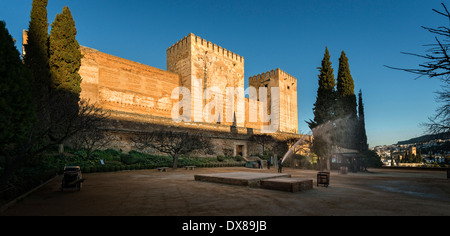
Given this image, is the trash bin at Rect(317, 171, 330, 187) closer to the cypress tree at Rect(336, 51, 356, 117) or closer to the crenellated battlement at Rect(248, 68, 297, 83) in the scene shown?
the cypress tree at Rect(336, 51, 356, 117)

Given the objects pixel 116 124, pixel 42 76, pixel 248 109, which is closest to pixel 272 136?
pixel 248 109

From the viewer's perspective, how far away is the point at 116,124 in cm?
2134

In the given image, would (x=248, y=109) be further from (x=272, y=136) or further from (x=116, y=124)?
(x=116, y=124)

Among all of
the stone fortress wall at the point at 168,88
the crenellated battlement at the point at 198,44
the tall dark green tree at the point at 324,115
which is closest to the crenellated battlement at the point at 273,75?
the stone fortress wall at the point at 168,88

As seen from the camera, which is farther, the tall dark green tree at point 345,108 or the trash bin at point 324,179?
the tall dark green tree at point 345,108

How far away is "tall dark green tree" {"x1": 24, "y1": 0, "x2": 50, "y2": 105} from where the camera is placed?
16.5 m

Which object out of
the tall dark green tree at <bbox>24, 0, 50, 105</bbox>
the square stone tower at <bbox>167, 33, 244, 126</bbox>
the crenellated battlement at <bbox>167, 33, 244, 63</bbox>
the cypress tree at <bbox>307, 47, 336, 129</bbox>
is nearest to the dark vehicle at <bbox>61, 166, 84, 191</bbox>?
the tall dark green tree at <bbox>24, 0, 50, 105</bbox>

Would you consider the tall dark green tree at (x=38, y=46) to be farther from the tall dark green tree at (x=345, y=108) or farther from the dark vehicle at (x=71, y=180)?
the tall dark green tree at (x=345, y=108)

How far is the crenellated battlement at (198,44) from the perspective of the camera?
109ft

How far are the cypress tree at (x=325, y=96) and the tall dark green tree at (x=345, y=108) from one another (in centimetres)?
73

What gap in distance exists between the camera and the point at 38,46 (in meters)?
16.9

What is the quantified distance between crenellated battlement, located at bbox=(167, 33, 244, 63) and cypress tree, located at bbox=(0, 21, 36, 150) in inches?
1080

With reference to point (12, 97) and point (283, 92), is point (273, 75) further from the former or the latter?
point (12, 97)
